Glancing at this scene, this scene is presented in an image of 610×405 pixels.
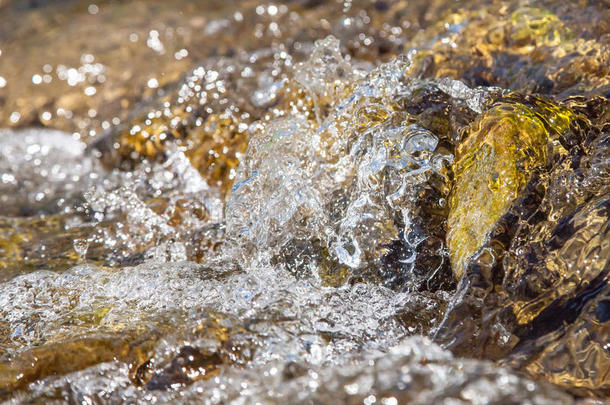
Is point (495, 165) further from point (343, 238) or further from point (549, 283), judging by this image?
point (343, 238)

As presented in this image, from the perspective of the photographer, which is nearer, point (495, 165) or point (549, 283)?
point (549, 283)

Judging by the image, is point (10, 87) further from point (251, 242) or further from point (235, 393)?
point (235, 393)

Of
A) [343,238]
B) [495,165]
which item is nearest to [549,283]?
[495,165]

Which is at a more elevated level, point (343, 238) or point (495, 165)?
point (495, 165)

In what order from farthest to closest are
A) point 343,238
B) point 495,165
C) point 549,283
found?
point 343,238 < point 495,165 < point 549,283

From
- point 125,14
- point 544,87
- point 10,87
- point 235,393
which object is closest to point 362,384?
point 235,393

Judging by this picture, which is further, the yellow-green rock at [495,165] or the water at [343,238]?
the yellow-green rock at [495,165]

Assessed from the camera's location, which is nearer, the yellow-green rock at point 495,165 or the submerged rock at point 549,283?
the submerged rock at point 549,283

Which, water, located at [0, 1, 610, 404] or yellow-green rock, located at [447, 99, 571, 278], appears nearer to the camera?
water, located at [0, 1, 610, 404]
